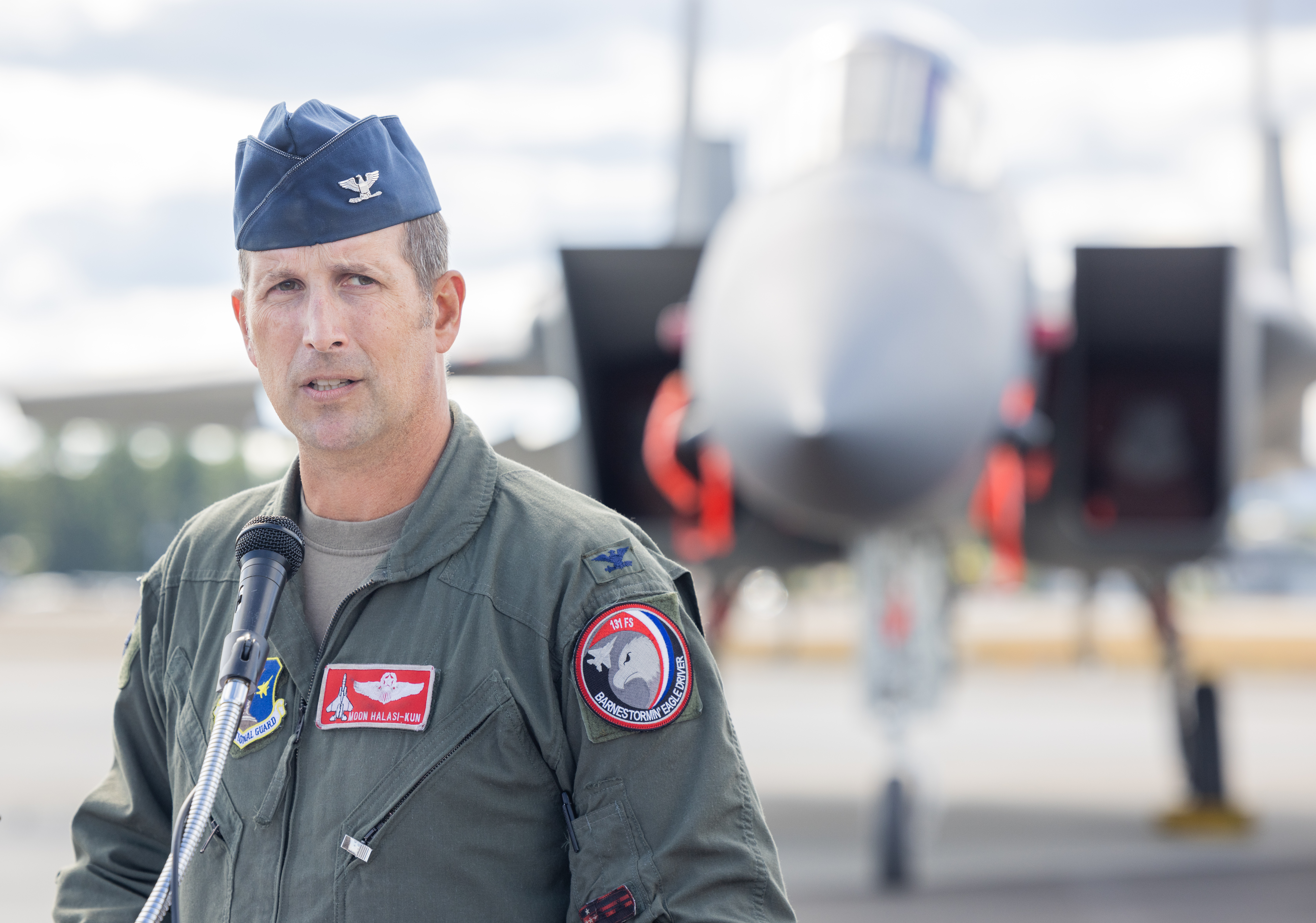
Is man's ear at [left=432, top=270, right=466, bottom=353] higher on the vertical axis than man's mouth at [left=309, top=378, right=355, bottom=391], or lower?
higher

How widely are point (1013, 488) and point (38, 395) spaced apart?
7.80 metres

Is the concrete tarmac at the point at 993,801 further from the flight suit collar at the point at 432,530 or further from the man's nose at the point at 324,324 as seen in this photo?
the man's nose at the point at 324,324

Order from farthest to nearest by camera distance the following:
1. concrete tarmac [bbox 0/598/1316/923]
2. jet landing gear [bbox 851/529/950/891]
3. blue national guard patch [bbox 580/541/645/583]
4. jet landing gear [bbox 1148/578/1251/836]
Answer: jet landing gear [bbox 1148/578/1251/836] → concrete tarmac [bbox 0/598/1316/923] → jet landing gear [bbox 851/529/950/891] → blue national guard patch [bbox 580/541/645/583]

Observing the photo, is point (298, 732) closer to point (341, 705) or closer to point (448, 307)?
point (341, 705)

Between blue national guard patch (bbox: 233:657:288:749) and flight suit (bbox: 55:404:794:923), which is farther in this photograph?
blue national guard patch (bbox: 233:657:288:749)

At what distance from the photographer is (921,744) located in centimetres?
617

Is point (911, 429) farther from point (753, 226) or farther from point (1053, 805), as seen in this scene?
point (1053, 805)

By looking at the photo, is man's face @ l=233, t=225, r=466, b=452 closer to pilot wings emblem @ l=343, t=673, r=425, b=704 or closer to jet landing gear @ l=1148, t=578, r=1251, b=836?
pilot wings emblem @ l=343, t=673, r=425, b=704

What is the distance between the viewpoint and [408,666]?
133cm

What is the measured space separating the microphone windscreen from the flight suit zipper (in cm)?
8

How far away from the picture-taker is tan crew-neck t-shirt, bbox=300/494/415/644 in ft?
4.73

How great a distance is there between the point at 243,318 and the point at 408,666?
1.47ft

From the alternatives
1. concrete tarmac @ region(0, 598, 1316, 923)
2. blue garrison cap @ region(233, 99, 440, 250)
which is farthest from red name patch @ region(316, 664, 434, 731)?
concrete tarmac @ region(0, 598, 1316, 923)

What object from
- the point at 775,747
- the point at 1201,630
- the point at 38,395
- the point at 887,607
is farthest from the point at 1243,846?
the point at 1201,630
